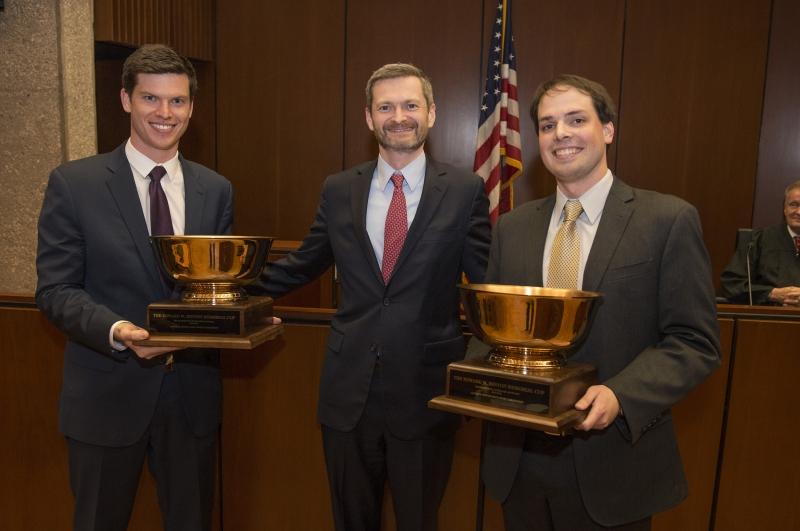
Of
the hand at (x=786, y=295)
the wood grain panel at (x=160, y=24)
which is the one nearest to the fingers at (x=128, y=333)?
the wood grain panel at (x=160, y=24)

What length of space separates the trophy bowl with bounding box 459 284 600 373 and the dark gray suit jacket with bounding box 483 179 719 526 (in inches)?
3.7

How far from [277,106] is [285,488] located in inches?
163

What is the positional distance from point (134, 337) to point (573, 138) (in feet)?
4.08

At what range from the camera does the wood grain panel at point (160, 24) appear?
13.2 feet

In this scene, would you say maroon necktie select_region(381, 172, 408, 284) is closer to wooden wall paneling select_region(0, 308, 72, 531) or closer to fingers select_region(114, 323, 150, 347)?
fingers select_region(114, 323, 150, 347)

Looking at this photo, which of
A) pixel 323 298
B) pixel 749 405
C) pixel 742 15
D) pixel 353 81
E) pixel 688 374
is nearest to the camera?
pixel 688 374

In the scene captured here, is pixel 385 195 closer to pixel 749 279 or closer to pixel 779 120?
pixel 749 279

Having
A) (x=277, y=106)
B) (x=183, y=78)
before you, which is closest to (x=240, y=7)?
(x=277, y=106)

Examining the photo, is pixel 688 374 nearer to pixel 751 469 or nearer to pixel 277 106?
pixel 751 469

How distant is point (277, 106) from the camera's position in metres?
5.63

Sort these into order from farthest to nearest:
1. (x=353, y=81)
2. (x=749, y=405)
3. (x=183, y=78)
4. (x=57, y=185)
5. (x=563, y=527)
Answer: (x=353, y=81) → (x=749, y=405) → (x=183, y=78) → (x=57, y=185) → (x=563, y=527)

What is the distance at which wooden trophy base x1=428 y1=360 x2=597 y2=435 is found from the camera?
1.20 m

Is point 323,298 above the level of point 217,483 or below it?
above

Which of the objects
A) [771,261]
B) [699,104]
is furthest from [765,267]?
[699,104]
